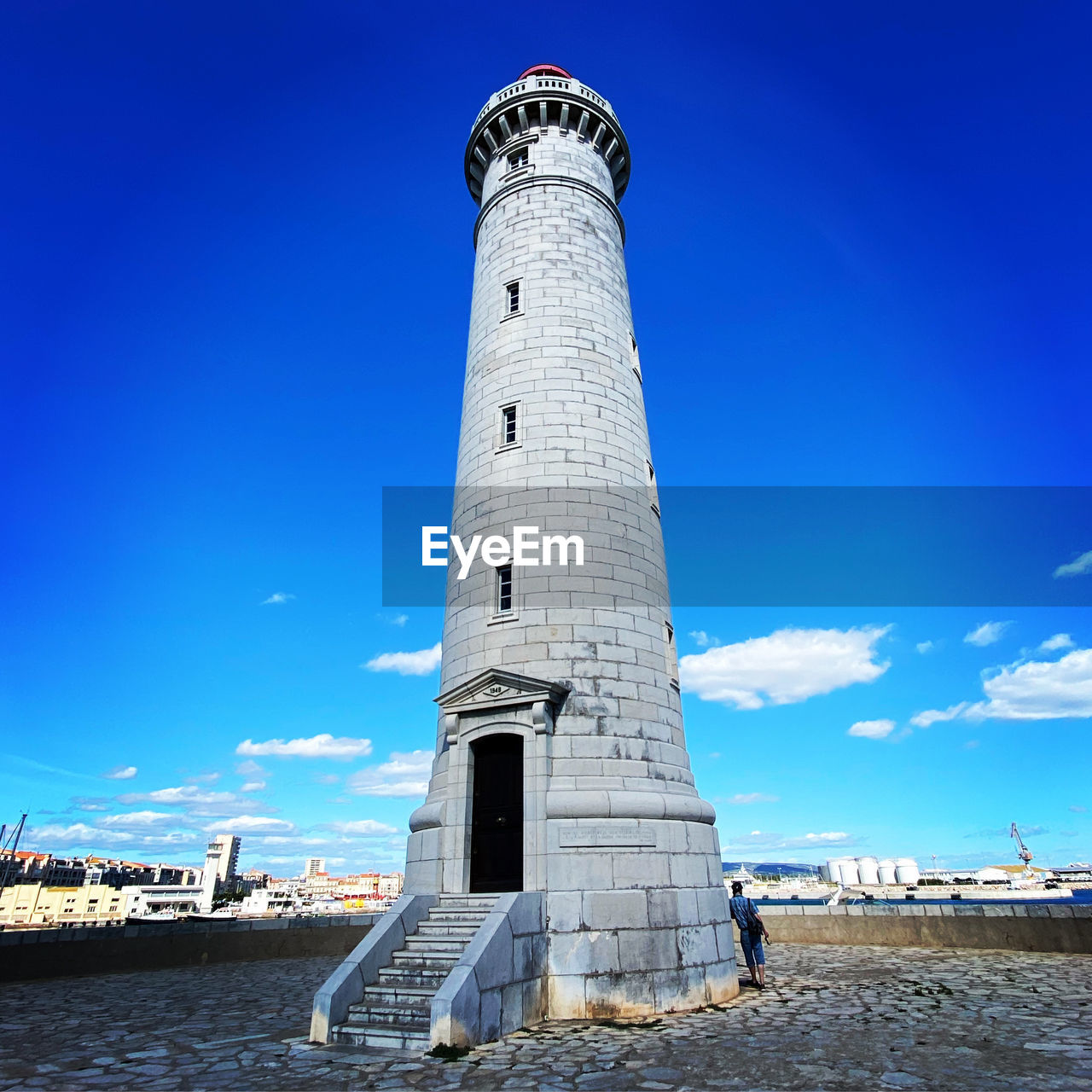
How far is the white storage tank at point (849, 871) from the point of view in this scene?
82.8 meters

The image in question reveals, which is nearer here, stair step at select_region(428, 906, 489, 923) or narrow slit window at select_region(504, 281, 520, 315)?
stair step at select_region(428, 906, 489, 923)

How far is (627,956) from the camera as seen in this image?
34.2 feet

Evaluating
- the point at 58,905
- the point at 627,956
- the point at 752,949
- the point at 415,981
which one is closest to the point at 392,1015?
the point at 415,981

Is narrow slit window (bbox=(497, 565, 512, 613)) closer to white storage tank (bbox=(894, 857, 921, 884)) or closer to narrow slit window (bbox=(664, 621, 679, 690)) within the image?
narrow slit window (bbox=(664, 621, 679, 690))

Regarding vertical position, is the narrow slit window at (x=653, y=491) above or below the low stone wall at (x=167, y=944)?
above

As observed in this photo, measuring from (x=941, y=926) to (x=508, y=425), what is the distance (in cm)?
1538

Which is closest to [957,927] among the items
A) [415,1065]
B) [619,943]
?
[619,943]

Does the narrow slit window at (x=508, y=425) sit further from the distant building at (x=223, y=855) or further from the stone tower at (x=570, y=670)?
the distant building at (x=223, y=855)

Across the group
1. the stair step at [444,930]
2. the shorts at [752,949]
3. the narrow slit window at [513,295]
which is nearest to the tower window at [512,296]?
the narrow slit window at [513,295]

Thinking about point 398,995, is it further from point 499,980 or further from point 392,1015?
point 499,980

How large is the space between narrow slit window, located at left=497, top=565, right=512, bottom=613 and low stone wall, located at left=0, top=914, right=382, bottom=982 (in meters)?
10.4

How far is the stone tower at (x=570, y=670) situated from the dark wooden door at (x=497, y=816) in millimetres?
30

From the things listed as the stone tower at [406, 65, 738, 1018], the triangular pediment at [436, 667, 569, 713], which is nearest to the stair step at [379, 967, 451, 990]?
the stone tower at [406, 65, 738, 1018]

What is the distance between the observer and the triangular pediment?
472 inches
